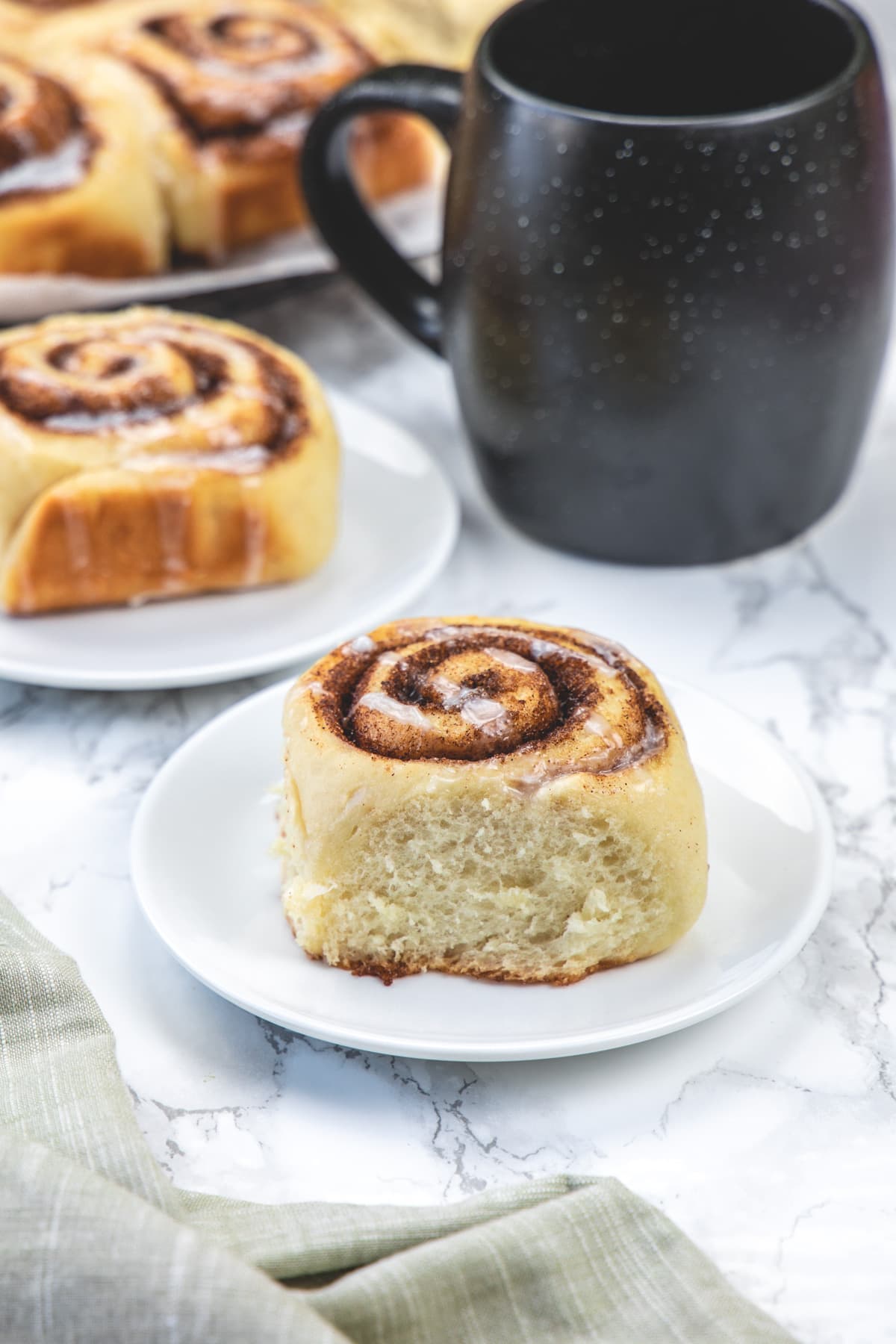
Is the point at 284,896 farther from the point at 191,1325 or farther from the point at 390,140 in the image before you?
the point at 390,140

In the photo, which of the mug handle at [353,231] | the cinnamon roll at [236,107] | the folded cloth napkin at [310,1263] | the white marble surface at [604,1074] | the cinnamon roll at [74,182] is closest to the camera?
the folded cloth napkin at [310,1263]

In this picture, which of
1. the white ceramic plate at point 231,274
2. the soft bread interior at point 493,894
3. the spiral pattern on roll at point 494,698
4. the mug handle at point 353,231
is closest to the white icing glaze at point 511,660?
the spiral pattern on roll at point 494,698

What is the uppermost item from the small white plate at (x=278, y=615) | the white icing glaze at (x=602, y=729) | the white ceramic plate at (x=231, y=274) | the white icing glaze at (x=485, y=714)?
the white icing glaze at (x=602, y=729)

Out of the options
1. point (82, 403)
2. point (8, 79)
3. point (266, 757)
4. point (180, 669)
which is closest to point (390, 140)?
point (8, 79)

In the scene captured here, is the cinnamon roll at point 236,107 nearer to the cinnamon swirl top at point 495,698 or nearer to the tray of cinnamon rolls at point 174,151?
the tray of cinnamon rolls at point 174,151

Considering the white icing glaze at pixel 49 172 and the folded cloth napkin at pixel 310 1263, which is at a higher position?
the white icing glaze at pixel 49 172

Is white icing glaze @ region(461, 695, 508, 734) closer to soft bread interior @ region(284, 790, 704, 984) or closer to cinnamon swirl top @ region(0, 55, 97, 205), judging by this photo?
soft bread interior @ region(284, 790, 704, 984)
